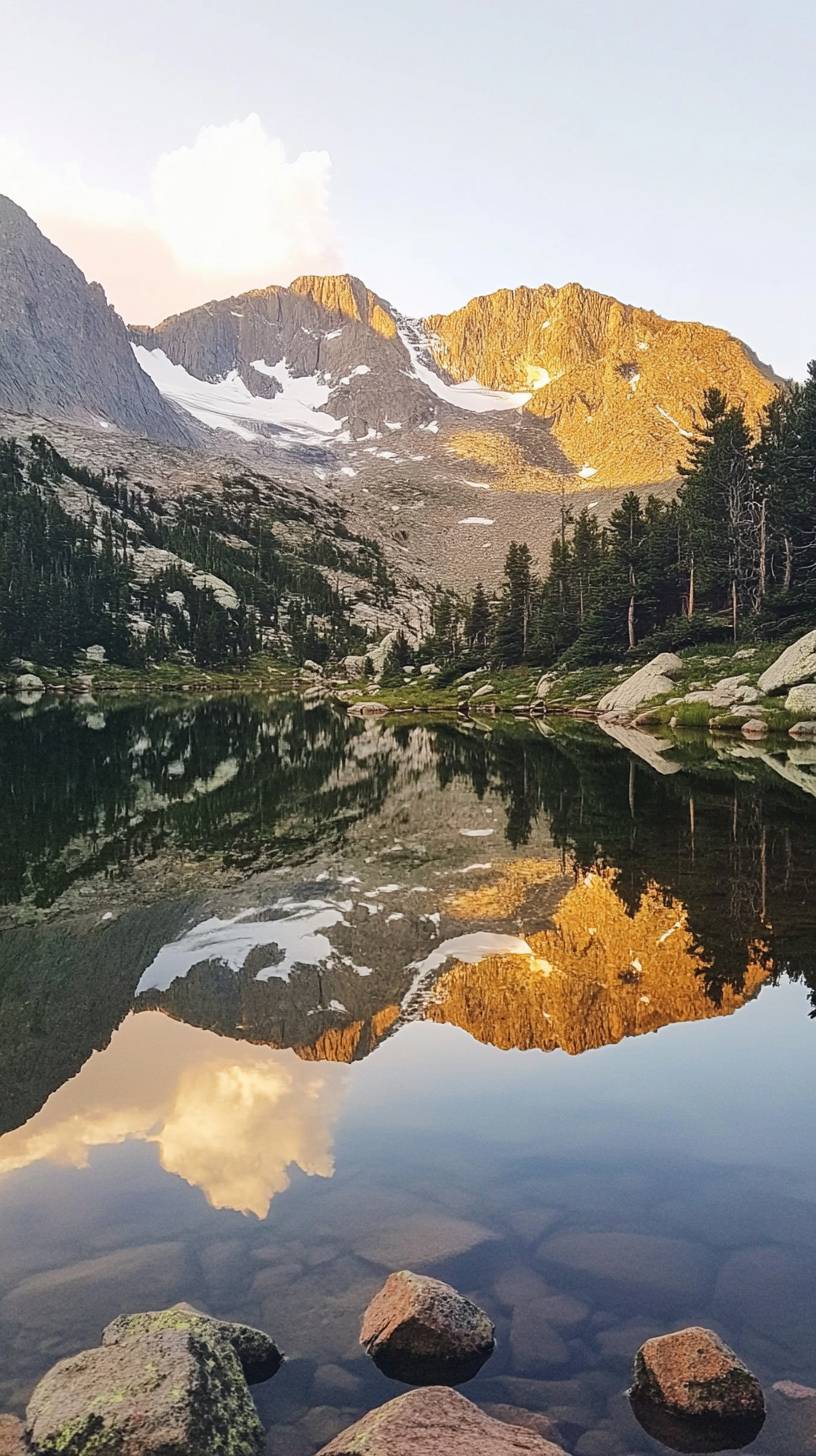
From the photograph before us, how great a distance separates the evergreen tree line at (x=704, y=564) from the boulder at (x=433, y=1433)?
71494 millimetres

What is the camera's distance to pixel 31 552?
17575cm

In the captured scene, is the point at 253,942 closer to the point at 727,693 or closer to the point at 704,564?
the point at 727,693

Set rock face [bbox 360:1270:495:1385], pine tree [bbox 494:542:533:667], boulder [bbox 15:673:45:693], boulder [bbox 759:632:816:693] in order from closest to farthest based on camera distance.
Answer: rock face [bbox 360:1270:495:1385]
boulder [bbox 759:632:816:693]
pine tree [bbox 494:542:533:667]
boulder [bbox 15:673:45:693]

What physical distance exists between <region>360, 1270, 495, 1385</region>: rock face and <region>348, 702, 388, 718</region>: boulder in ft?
295

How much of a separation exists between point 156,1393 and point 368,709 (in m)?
99.6

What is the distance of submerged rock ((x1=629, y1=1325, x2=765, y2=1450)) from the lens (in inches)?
247

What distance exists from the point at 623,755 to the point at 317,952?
116 ft

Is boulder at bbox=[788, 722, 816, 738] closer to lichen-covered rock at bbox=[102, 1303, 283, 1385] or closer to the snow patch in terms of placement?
the snow patch

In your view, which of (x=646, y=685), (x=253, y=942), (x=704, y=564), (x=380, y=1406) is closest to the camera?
(x=380, y=1406)

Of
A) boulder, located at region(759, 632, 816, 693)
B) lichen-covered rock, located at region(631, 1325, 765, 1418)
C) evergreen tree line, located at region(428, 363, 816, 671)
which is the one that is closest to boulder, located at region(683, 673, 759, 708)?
boulder, located at region(759, 632, 816, 693)

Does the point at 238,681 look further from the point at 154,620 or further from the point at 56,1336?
the point at 56,1336

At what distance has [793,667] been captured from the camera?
199ft

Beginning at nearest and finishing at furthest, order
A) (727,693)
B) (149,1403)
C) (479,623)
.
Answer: (149,1403) → (727,693) → (479,623)

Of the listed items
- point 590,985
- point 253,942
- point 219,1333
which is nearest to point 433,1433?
point 219,1333
